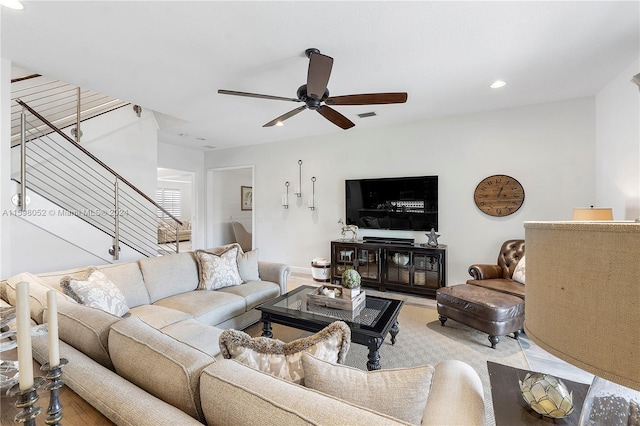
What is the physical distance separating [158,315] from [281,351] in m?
1.64

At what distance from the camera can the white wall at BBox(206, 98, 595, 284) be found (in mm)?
3588

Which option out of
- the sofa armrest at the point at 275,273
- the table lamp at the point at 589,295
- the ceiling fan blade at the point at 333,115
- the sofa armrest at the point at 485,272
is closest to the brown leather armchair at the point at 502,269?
the sofa armrest at the point at 485,272

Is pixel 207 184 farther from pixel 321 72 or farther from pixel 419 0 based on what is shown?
pixel 419 0

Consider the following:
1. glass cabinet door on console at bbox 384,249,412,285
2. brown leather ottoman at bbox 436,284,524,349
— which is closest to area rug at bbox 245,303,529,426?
brown leather ottoman at bbox 436,284,524,349

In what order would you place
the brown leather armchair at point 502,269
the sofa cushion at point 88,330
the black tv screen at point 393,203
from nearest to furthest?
1. the sofa cushion at point 88,330
2. the brown leather armchair at point 502,269
3. the black tv screen at point 393,203

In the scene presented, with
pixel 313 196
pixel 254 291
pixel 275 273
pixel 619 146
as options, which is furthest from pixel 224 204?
pixel 619 146

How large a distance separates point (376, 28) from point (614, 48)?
6.84 feet

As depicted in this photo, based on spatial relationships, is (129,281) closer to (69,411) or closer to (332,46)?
(69,411)

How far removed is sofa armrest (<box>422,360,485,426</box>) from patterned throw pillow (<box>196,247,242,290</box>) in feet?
7.84

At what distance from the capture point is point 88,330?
117cm

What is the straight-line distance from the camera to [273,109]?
12.4ft

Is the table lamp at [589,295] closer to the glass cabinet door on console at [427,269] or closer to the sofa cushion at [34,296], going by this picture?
the sofa cushion at [34,296]

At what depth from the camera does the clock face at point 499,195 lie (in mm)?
3799

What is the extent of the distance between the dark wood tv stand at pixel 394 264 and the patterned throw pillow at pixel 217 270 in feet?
6.32
